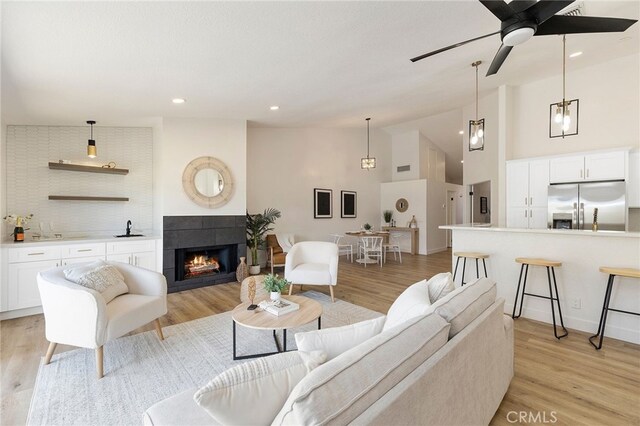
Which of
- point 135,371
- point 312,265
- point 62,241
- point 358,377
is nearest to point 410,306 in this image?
point 358,377

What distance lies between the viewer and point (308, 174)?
7.26m

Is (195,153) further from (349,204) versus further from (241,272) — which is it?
(349,204)

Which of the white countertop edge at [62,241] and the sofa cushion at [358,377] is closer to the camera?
the sofa cushion at [358,377]

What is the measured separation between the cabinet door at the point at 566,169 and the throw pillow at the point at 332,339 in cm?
449

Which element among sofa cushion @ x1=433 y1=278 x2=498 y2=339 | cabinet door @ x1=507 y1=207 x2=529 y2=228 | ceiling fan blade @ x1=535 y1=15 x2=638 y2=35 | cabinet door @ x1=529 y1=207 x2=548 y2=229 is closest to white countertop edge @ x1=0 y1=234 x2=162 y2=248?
sofa cushion @ x1=433 y1=278 x2=498 y2=339

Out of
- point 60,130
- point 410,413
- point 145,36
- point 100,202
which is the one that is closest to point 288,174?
point 100,202

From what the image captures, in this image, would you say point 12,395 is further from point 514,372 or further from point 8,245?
point 514,372

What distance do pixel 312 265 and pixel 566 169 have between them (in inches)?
153

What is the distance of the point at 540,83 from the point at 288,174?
16.0ft

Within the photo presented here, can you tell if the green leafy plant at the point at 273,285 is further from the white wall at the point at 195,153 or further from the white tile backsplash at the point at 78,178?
the white tile backsplash at the point at 78,178

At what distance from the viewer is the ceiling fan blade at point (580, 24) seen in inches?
A: 80.0

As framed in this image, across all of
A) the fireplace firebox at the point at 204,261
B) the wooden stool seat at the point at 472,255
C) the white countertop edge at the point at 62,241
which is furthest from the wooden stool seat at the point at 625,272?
the white countertop edge at the point at 62,241

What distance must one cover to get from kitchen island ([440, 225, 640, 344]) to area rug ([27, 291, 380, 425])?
6.97 feet

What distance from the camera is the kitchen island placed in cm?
288
